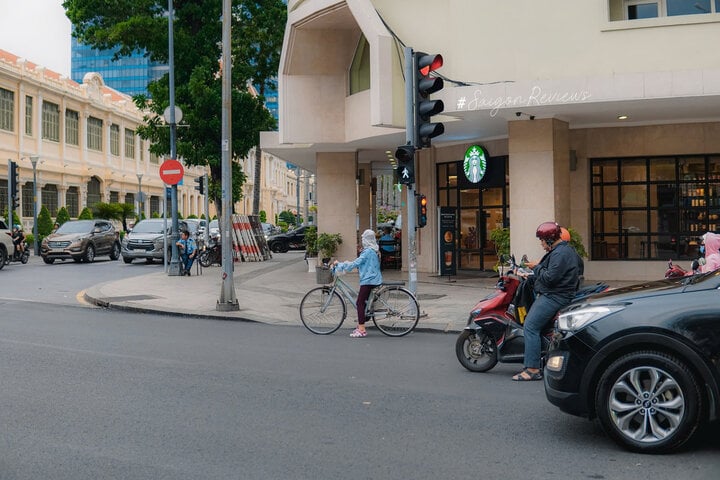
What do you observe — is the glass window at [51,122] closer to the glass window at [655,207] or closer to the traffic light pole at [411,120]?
the glass window at [655,207]

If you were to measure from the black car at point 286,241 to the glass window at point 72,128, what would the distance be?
2257 centimetres

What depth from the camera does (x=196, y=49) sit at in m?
27.7

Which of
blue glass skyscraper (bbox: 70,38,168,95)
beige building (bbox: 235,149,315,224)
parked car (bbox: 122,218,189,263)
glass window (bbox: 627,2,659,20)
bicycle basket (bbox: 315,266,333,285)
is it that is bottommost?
bicycle basket (bbox: 315,266,333,285)

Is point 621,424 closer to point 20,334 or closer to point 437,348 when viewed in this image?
point 437,348

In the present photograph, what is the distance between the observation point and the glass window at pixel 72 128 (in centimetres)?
5722

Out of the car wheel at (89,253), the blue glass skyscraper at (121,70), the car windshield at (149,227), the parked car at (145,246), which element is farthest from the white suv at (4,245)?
the blue glass skyscraper at (121,70)

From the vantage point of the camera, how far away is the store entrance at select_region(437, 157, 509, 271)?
835 inches

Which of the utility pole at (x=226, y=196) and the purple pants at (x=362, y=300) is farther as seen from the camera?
the utility pole at (x=226, y=196)

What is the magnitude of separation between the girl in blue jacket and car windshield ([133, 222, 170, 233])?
20456 mm

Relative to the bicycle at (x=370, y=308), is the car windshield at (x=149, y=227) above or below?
above

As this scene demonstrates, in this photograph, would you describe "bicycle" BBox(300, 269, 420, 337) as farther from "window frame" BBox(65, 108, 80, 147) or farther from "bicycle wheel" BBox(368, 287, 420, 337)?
"window frame" BBox(65, 108, 80, 147)

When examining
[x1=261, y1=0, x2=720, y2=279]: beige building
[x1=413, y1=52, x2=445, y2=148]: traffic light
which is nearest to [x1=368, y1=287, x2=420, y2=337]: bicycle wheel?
[x1=413, y1=52, x2=445, y2=148]: traffic light

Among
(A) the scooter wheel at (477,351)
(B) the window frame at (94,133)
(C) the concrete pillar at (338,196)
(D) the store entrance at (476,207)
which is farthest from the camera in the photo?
(B) the window frame at (94,133)

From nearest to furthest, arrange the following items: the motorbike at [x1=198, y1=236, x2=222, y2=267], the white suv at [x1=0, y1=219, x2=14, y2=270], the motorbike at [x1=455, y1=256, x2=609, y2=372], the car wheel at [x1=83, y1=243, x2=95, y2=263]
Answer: the motorbike at [x1=455, y1=256, x2=609, y2=372] < the white suv at [x1=0, y1=219, x2=14, y2=270] < the motorbike at [x1=198, y1=236, x2=222, y2=267] < the car wheel at [x1=83, y1=243, x2=95, y2=263]
